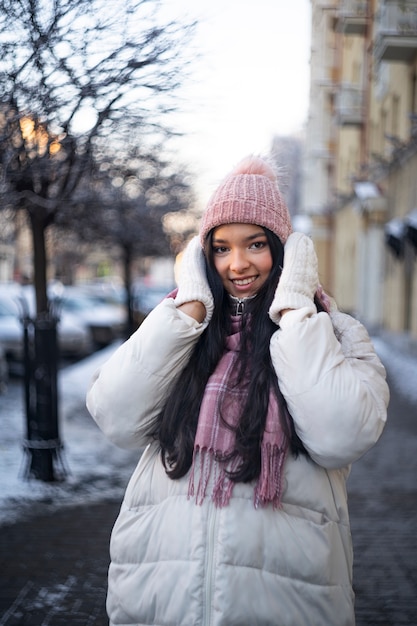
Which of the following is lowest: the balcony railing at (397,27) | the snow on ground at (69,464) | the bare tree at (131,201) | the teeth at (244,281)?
the snow on ground at (69,464)

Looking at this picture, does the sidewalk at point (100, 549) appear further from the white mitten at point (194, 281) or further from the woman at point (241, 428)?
the white mitten at point (194, 281)

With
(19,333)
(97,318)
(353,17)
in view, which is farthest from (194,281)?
(353,17)

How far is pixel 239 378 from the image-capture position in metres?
2.11

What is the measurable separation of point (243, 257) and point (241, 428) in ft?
1.71

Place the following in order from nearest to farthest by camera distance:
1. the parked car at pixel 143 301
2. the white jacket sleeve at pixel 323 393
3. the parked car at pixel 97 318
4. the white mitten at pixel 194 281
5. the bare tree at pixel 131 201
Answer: the white jacket sleeve at pixel 323 393 < the white mitten at pixel 194 281 < the bare tree at pixel 131 201 < the parked car at pixel 97 318 < the parked car at pixel 143 301

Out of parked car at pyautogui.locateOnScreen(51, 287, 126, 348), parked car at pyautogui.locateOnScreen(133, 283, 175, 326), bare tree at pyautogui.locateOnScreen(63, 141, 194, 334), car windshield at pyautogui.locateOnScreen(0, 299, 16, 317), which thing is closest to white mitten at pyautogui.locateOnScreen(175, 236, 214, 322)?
bare tree at pyautogui.locateOnScreen(63, 141, 194, 334)

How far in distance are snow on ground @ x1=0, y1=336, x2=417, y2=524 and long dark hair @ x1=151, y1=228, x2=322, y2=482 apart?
3.48 metres

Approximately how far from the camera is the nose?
2.18 meters

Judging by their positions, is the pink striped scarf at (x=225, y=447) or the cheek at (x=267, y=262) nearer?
the pink striped scarf at (x=225, y=447)

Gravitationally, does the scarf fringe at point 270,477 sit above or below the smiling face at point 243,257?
below

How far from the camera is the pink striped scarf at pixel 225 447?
1.98 m

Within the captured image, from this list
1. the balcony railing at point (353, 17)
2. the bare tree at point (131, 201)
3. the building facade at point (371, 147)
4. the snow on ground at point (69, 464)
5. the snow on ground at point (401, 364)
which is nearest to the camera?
the snow on ground at point (69, 464)

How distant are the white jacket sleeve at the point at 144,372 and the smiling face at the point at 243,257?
0.20 m

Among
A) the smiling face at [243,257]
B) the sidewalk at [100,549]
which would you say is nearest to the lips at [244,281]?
the smiling face at [243,257]
